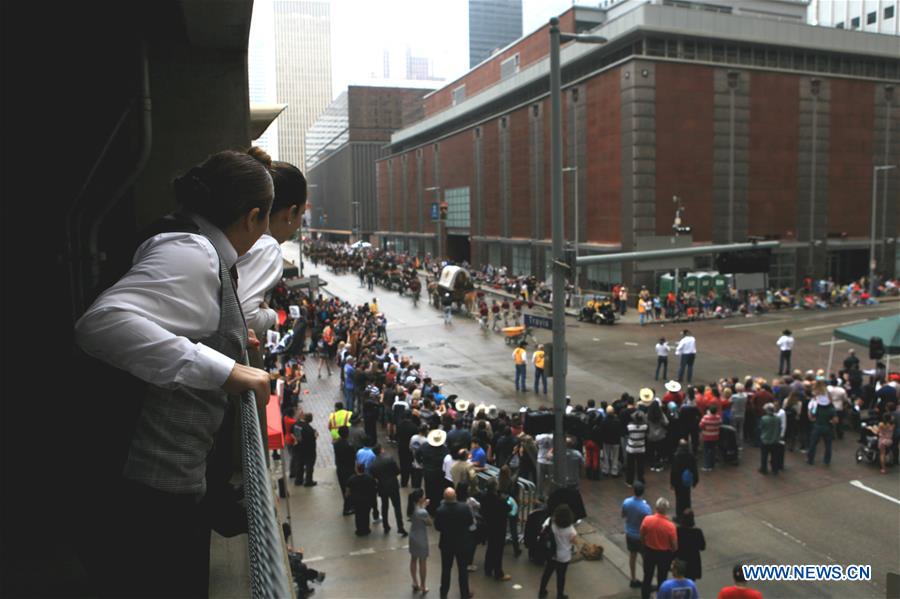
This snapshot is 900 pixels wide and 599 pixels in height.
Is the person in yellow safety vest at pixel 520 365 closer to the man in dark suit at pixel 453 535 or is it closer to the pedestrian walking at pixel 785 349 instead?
the pedestrian walking at pixel 785 349

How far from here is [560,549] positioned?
956 cm

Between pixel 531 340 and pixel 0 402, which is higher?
pixel 0 402

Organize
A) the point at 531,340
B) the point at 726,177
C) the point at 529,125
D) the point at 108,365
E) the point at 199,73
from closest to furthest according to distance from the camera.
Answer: the point at 108,365 < the point at 199,73 < the point at 531,340 < the point at 726,177 < the point at 529,125

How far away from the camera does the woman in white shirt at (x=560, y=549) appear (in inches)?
376

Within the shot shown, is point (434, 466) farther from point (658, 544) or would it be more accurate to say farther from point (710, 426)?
point (710, 426)

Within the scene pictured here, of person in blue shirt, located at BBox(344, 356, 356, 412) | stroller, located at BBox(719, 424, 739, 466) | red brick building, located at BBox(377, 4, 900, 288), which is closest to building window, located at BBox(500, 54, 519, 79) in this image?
red brick building, located at BBox(377, 4, 900, 288)

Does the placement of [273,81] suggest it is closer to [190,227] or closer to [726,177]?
[726,177]

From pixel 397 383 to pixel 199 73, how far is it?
566 inches

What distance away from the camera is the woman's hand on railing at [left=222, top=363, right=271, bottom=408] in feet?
5.90

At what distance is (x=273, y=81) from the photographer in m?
92.2

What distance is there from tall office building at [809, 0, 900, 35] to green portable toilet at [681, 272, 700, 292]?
5596cm

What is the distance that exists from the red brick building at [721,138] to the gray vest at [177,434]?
3931 cm

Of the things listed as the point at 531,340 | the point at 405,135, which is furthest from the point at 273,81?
the point at 531,340

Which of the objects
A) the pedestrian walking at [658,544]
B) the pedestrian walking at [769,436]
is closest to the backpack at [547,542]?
the pedestrian walking at [658,544]
